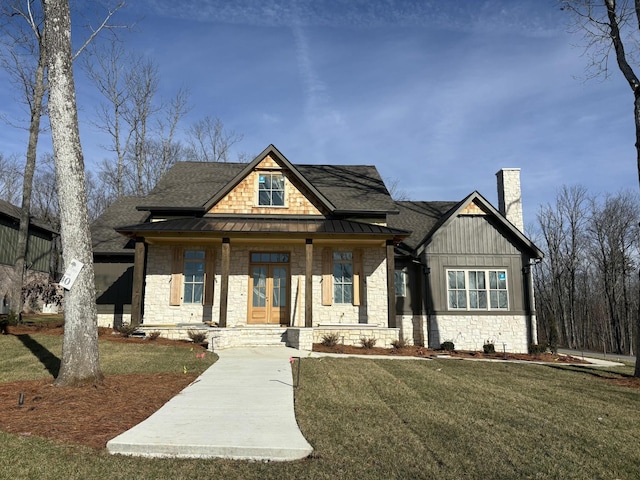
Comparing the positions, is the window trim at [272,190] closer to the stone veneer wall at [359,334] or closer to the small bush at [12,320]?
the stone veneer wall at [359,334]

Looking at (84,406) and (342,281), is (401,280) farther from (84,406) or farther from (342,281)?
(84,406)

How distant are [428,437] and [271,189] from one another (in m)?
12.2

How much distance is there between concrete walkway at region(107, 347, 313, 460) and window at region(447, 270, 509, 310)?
9265mm

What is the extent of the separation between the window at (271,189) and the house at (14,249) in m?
14.7

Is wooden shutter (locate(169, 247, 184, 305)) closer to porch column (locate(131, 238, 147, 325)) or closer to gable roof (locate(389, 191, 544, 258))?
porch column (locate(131, 238, 147, 325))

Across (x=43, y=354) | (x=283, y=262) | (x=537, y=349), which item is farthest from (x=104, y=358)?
(x=537, y=349)

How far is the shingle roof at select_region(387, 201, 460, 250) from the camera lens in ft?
56.2

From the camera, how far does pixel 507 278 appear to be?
16531mm

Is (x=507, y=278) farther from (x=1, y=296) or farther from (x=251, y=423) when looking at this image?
(x=1, y=296)

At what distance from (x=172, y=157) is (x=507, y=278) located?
27127 millimetres

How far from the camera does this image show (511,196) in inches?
737

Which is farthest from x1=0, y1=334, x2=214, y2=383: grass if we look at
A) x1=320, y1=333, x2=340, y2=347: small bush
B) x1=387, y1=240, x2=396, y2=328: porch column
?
x1=387, y1=240, x2=396, y2=328: porch column

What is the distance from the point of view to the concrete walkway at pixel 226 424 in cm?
449

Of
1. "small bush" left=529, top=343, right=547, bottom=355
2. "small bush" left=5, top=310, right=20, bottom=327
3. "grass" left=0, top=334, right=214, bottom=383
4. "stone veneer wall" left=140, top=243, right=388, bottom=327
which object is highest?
"stone veneer wall" left=140, top=243, right=388, bottom=327
